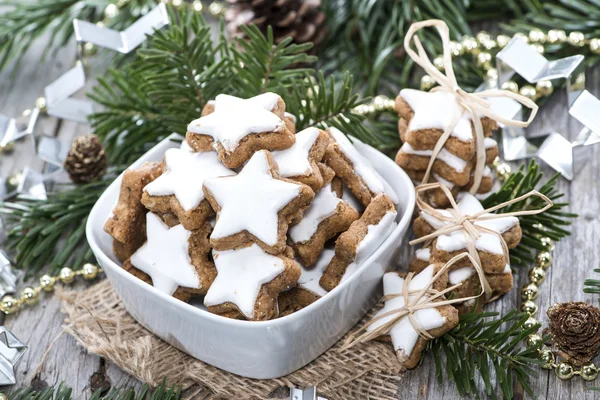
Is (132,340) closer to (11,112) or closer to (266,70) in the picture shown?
(266,70)

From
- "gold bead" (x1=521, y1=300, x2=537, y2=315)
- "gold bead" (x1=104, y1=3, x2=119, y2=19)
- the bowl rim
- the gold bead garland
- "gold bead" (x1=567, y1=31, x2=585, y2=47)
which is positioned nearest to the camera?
the bowl rim

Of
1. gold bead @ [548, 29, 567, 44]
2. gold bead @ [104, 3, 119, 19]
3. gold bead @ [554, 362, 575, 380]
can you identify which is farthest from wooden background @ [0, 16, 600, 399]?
gold bead @ [104, 3, 119, 19]

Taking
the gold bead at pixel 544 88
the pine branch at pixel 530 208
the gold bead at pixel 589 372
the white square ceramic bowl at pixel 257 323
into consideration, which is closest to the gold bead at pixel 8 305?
the white square ceramic bowl at pixel 257 323

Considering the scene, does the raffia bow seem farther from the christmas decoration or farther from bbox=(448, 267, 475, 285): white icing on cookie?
the christmas decoration

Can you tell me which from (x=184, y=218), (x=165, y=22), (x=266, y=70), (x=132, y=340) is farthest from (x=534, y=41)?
(x=132, y=340)

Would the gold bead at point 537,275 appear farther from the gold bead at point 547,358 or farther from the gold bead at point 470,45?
the gold bead at point 470,45

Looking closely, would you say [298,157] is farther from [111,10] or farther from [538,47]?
[111,10]

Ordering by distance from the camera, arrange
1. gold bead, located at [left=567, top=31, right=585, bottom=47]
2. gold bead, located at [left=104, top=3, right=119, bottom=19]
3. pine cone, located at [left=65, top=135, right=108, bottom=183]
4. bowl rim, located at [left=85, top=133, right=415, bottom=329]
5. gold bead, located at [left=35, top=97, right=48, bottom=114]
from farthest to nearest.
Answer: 1. gold bead, located at [left=104, top=3, right=119, bottom=19]
2. gold bead, located at [left=35, top=97, right=48, bottom=114]
3. gold bead, located at [left=567, top=31, right=585, bottom=47]
4. pine cone, located at [left=65, top=135, right=108, bottom=183]
5. bowl rim, located at [left=85, top=133, right=415, bottom=329]
